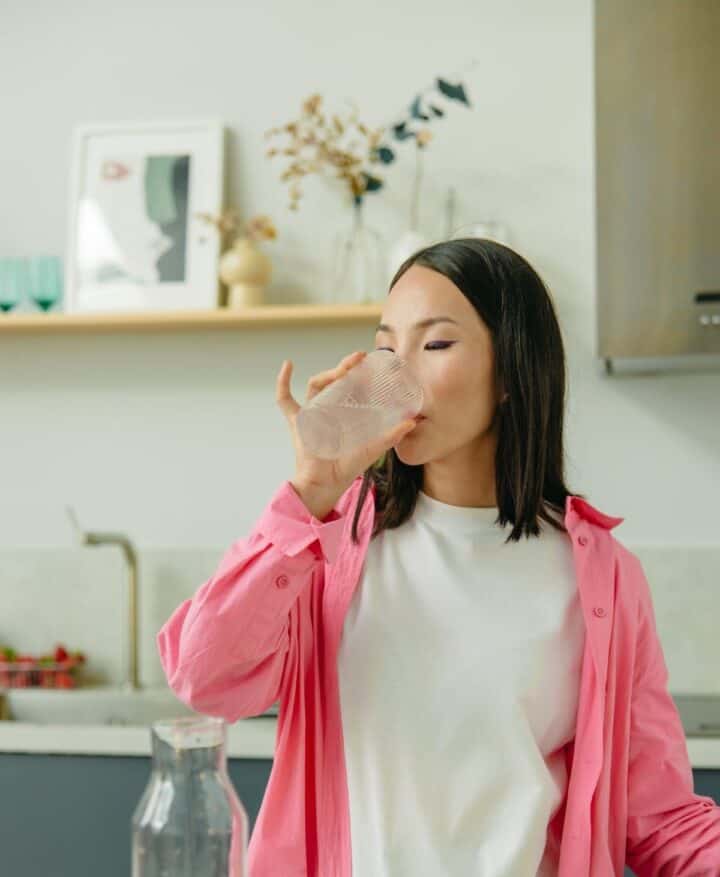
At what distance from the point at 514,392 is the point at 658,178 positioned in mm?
1303

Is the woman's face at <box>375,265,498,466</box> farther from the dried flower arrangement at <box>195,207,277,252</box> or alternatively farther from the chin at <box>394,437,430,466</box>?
the dried flower arrangement at <box>195,207,277,252</box>

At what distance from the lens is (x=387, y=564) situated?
1.30 metres

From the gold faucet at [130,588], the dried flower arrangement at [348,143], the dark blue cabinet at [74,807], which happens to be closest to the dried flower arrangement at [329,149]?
the dried flower arrangement at [348,143]

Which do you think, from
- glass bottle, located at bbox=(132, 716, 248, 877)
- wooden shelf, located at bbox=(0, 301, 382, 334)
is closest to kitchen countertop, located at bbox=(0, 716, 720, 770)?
wooden shelf, located at bbox=(0, 301, 382, 334)

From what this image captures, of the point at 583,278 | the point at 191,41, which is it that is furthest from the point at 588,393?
the point at 191,41

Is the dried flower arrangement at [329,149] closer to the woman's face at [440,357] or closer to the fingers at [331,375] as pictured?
the woman's face at [440,357]

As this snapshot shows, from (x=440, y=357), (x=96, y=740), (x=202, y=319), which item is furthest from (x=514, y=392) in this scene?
(x=202, y=319)

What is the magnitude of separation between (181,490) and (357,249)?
0.72 m

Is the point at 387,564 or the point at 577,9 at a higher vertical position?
the point at 577,9

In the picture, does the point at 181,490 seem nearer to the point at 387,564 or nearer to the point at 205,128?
the point at 205,128

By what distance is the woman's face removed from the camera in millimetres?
1211

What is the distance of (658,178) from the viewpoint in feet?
7.98

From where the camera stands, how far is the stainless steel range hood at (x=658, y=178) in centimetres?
241

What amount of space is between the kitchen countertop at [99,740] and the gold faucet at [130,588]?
16.6 inches
